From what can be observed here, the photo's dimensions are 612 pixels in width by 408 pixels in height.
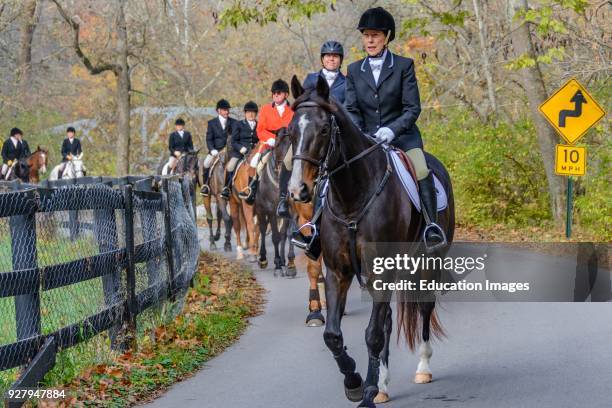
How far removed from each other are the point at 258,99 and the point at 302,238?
4368 centimetres

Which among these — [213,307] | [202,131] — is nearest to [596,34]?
[213,307]

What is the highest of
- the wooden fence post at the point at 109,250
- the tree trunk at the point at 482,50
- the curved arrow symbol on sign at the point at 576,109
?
the tree trunk at the point at 482,50

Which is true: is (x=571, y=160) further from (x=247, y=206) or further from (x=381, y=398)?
(x=381, y=398)

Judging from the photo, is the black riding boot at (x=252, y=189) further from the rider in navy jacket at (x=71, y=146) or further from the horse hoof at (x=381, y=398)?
the rider in navy jacket at (x=71, y=146)

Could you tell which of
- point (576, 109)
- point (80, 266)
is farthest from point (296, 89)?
point (576, 109)

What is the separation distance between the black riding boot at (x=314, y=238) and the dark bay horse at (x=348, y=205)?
0.12 meters

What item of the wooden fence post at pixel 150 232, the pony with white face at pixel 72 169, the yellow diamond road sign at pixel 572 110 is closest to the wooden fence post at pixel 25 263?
the wooden fence post at pixel 150 232

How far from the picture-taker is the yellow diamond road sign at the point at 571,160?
21.2 m

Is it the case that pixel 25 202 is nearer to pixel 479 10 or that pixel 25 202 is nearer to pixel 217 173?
pixel 217 173

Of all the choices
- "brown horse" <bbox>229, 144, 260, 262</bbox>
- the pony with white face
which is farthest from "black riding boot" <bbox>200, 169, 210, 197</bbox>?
the pony with white face

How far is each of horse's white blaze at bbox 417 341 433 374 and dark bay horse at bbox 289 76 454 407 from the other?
596 millimetres

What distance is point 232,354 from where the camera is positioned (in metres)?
11.2

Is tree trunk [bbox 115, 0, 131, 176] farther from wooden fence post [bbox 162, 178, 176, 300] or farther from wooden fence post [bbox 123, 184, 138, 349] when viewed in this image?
wooden fence post [bbox 123, 184, 138, 349]

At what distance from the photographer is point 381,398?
345 inches
